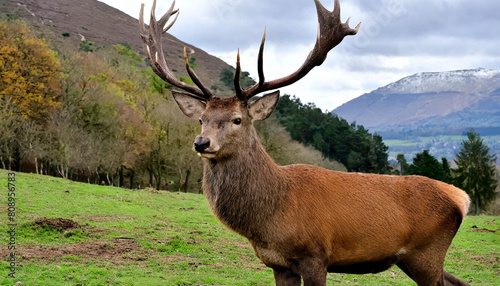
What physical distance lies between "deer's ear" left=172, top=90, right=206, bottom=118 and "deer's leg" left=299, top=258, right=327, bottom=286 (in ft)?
7.77

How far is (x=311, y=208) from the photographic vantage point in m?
6.12

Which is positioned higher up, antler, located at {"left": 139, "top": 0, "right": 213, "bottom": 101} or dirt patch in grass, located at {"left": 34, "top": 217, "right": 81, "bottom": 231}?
antler, located at {"left": 139, "top": 0, "right": 213, "bottom": 101}

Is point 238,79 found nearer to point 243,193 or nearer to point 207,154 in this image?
point 207,154

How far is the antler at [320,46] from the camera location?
6550 mm

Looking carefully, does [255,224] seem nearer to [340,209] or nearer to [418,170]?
[340,209]

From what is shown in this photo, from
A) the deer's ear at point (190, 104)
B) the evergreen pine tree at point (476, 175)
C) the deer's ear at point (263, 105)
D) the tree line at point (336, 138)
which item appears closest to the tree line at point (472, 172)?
the evergreen pine tree at point (476, 175)

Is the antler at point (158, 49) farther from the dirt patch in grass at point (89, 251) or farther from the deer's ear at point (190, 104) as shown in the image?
the dirt patch in grass at point (89, 251)

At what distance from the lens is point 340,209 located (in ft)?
20.4

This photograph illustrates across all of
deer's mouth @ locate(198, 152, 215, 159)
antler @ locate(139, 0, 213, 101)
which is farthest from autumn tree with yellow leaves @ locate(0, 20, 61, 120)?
deer's mouth @ locate(198, 152, 215, 159)

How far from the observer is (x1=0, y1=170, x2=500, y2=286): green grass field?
8.91m

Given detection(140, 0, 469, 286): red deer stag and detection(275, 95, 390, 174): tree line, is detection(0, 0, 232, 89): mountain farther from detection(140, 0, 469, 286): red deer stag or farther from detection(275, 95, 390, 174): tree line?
detection(140, 0, 469, 286): red deer stag

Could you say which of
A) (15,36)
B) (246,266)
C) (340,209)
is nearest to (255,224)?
(340,209)

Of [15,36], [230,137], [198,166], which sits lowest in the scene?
[198,166]

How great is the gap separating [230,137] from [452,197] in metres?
2.93
